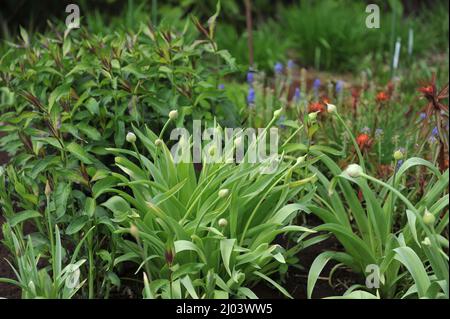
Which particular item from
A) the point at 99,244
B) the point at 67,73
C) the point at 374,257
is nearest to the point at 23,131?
the point at 67,73

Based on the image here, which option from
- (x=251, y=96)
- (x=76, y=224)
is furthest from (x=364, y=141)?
(x=76, y=224)

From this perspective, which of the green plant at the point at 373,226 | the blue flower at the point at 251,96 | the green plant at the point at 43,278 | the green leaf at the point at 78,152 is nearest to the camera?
the green plant at the point at 43,278

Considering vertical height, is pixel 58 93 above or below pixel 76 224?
above

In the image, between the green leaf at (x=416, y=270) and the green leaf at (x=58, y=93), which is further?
the green leaf at (x=58, y=93)

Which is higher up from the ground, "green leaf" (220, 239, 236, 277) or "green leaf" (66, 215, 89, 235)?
"green leaf" (66, 215, 89, 235)

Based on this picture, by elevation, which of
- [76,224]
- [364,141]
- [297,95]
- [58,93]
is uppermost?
[58,93]

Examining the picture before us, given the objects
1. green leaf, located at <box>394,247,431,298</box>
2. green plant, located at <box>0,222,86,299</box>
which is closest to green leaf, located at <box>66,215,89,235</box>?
green plant, located at <box>0,222,86,299</box>

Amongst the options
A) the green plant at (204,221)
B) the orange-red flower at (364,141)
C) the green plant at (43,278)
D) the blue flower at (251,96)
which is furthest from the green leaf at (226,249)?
the blue flower at (251,96)

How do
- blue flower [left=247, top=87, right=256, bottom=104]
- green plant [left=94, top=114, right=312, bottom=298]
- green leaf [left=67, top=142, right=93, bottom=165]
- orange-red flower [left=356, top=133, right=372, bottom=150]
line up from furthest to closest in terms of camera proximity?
1. blue flower [left=247, top=87, right=256, bottom=104]
2. orange-red flower [left=356, top=133, right=372, bottom=150]
3. green leaf [left=67, top=142, right=93, bottom=165]
4. green plant [left=94, top=114, right=312, bottom=298]

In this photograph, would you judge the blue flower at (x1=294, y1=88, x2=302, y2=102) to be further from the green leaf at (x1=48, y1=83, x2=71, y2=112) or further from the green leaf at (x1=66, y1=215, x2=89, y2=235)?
the green leaf at (x1=66, y1=215, x2=89, y2=235)

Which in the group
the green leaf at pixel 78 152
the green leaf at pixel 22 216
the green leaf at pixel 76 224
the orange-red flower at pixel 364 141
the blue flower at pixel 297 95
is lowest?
the green leaf at pixel 76 224

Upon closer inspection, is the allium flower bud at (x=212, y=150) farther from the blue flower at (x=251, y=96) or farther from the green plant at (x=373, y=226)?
the blue flower at (x=251, y=96)

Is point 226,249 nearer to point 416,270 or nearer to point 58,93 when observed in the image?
point 416,270
